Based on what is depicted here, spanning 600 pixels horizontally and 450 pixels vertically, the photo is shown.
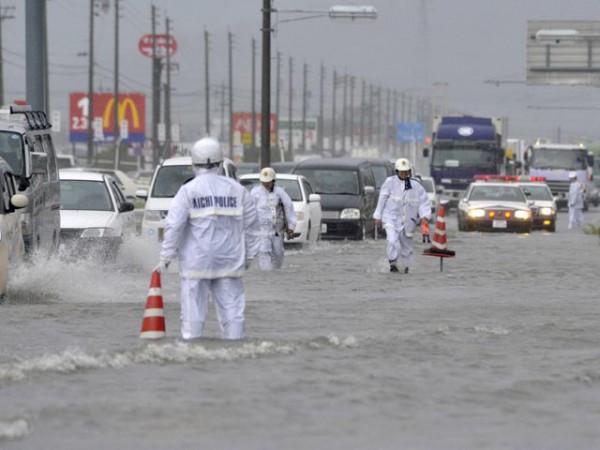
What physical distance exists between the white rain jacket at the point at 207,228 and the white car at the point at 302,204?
17972mm

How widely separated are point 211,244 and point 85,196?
13582 mm

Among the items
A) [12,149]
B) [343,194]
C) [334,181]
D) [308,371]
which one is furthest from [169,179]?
[308,371]

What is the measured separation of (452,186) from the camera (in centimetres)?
6119

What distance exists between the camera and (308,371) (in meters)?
11.7

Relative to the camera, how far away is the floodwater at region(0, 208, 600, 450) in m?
9.11

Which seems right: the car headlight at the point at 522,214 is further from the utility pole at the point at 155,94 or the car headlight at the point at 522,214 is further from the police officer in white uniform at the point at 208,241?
the utility pole at the point at 155,94

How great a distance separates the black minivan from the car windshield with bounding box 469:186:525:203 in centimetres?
532

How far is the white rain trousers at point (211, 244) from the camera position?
499 inches

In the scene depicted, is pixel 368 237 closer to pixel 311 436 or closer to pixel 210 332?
pixel 210 332

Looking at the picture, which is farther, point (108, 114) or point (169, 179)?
point (108, 114)

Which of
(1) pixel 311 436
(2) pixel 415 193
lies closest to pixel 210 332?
(1) pixel 311 436

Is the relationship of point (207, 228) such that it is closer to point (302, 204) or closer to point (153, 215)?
point (153, 215)

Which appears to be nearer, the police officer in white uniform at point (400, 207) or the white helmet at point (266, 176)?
the police officer in white uniform at point (400, 207)

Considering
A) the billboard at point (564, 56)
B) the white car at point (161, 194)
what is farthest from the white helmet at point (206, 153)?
the billboard at point (564, 56)
